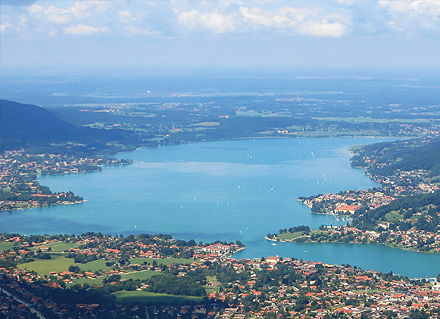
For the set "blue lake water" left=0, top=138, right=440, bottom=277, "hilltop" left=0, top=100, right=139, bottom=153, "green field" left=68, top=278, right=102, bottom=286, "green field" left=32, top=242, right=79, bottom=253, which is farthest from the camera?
"hilltop" left=0, top=100, right=139, bottom=153

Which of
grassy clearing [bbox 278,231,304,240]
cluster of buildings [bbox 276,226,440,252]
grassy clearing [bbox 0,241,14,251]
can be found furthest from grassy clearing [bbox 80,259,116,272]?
grassy clearing [bbox 278,231,304,240]

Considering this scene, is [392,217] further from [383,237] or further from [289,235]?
[289,235]

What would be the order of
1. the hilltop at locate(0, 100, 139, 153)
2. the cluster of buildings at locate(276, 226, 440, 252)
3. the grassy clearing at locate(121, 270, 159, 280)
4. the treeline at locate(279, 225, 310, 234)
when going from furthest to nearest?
the hilltop at locate(0, 100, 139, 153) → the treeline at locate(279, 225, 310, 234) → the cluster of buildings at locate(276, 226, 440, 252) → the grassy clearing at locate(121, 270, 159, 280)

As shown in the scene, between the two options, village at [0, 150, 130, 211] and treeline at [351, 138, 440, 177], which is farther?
treeline at [351, 138, 440, 177]

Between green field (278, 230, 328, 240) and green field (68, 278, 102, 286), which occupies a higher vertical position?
green field (68, 278, 102, 286)

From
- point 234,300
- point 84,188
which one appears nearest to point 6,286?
point 234,300

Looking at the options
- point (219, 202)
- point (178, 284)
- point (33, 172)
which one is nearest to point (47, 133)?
point (33, 172)

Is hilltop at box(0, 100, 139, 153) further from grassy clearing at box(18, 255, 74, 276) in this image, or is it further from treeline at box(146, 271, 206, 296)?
treeline at box(146, 271, 206, 296)
